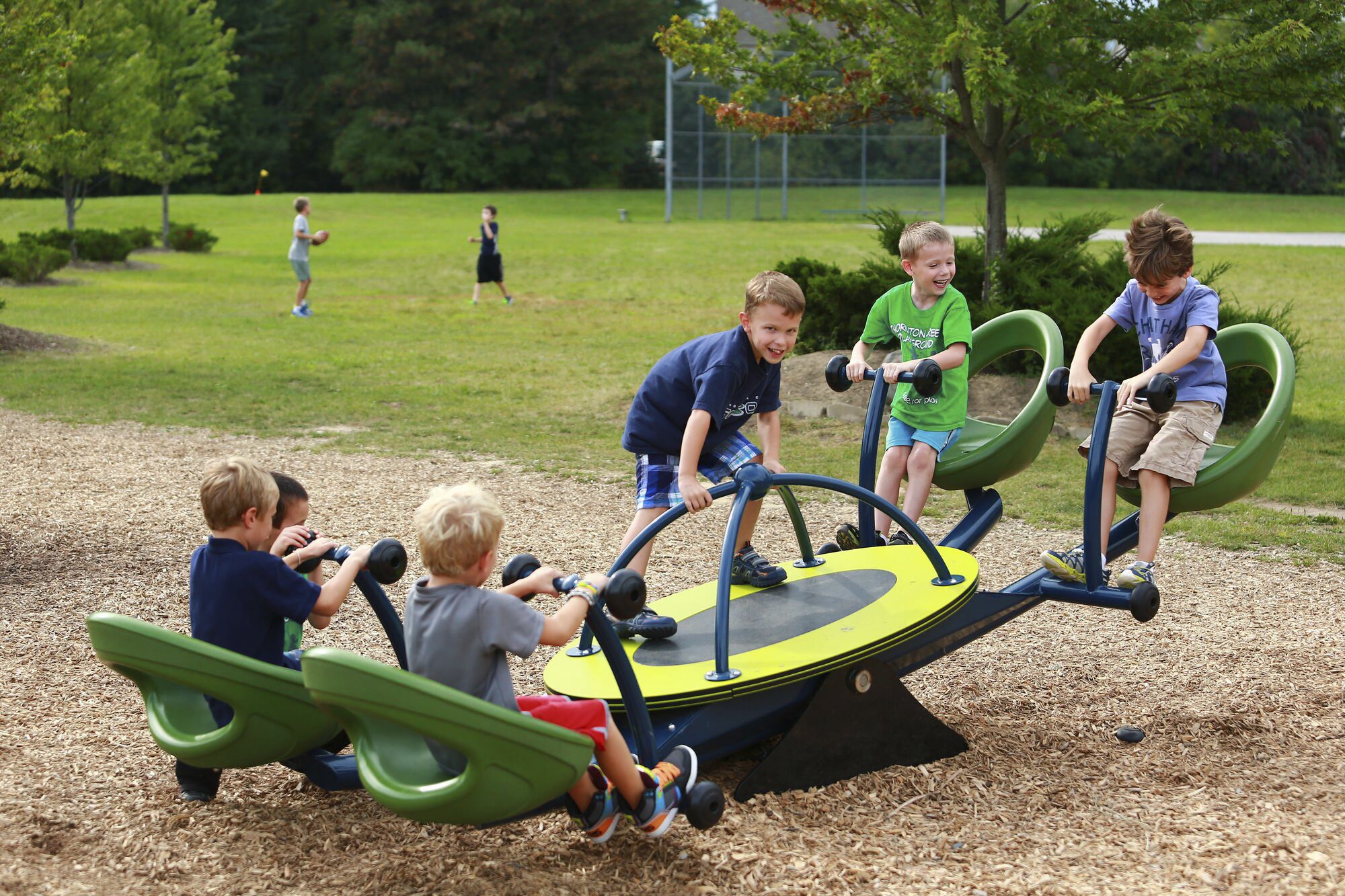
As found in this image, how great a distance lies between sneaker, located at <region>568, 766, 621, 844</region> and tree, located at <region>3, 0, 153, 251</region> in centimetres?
2100

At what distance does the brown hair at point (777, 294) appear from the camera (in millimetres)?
4016

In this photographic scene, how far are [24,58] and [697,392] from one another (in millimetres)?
10376

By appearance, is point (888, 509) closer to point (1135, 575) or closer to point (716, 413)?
point (716, 413)

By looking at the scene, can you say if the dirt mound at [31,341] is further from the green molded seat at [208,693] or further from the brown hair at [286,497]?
the green molded seat at [208,693]

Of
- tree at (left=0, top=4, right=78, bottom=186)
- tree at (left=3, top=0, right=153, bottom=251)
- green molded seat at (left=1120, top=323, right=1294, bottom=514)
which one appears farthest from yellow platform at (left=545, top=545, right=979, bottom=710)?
tree at (left=3, top=0, right=153, bottom=251)

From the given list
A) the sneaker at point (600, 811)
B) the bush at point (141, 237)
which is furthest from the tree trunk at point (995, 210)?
the bush at point (141, 237)

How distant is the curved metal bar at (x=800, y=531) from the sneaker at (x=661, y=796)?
1190 mm

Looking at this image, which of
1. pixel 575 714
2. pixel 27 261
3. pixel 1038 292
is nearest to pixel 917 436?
pixel 575 714

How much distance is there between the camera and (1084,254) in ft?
36.2

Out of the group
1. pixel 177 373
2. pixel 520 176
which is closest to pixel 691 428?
pixel 177 373

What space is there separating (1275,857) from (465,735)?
7.08 feet

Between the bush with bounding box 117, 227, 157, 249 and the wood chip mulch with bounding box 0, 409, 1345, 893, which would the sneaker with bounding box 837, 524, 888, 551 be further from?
the bush with bounding box 117, 227, 157, 249

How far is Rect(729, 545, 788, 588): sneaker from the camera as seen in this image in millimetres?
4410

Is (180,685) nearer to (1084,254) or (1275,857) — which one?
(1275,857)
